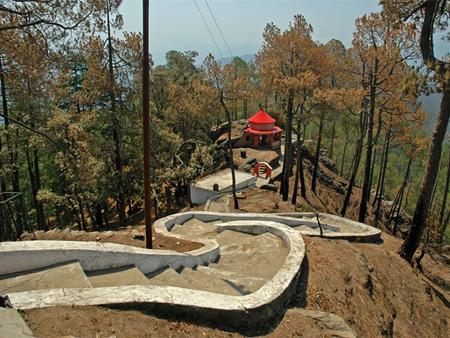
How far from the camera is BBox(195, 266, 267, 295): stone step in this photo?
7.18 meters

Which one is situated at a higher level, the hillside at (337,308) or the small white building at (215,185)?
the hillside at (337,308)

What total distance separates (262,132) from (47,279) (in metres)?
28.7

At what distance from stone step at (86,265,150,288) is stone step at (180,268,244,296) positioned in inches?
39.4

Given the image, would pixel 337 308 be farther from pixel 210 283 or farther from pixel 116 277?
pixel 116 277

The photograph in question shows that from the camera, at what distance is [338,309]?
7680mm

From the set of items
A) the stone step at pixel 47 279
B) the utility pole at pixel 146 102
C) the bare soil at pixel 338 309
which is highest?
the utility pole at pixel 146 102

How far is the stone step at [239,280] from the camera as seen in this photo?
718 centimetres

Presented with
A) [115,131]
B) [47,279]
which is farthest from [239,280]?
[115,131]

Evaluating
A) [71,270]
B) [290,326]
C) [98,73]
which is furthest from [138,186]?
[290,326]

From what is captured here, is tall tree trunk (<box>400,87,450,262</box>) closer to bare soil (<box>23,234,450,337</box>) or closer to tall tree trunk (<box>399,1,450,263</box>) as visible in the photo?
tall tree trunk (<box>399,1,450,263</box>)

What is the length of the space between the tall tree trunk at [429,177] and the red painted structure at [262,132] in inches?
880

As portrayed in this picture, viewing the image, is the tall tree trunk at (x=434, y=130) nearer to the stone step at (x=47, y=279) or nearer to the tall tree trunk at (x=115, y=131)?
the stone step at (x=47, y=279)

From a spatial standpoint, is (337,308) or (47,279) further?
(337,308)

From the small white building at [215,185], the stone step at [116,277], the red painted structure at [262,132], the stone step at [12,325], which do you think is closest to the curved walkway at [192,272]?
the stone step at [116,277]
